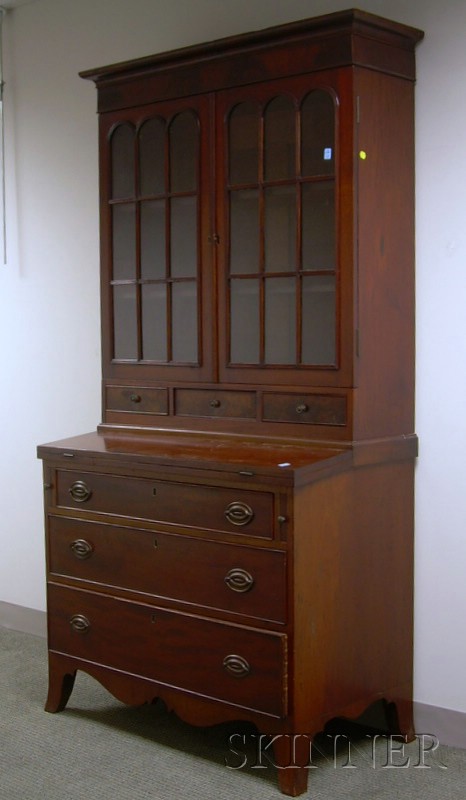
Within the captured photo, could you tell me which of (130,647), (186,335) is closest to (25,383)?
(186,335)

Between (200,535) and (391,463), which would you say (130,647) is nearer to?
(200,535)

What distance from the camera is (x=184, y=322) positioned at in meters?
3.07

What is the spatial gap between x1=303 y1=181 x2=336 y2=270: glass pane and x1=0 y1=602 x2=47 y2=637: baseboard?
1.93m

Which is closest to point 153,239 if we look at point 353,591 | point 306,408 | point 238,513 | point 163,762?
point 306,408

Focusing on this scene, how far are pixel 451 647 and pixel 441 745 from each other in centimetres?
29

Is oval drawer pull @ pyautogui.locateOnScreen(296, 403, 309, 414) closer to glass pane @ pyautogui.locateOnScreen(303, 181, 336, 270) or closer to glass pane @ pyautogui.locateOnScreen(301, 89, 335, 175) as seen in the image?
glass pane @ pyautogui.locateOnScreen(303, 181, 336, 270)

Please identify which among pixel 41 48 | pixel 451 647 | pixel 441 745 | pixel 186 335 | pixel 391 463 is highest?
pixel 41 48

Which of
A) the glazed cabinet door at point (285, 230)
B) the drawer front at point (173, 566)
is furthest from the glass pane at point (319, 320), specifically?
the drawer front at point (173, 566)

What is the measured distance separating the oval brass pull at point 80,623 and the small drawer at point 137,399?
0.66 meters

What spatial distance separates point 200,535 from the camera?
272cm

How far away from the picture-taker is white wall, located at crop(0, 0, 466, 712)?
9.29 ft

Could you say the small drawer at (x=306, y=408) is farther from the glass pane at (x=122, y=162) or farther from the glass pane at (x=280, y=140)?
the glass pane at (x=122, y=162)

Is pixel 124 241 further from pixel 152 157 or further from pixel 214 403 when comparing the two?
pixel 214 403

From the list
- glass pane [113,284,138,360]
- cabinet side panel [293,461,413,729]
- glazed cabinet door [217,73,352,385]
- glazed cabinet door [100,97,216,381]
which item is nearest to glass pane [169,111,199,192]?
glazed cabinet door [100,97,216,381]
